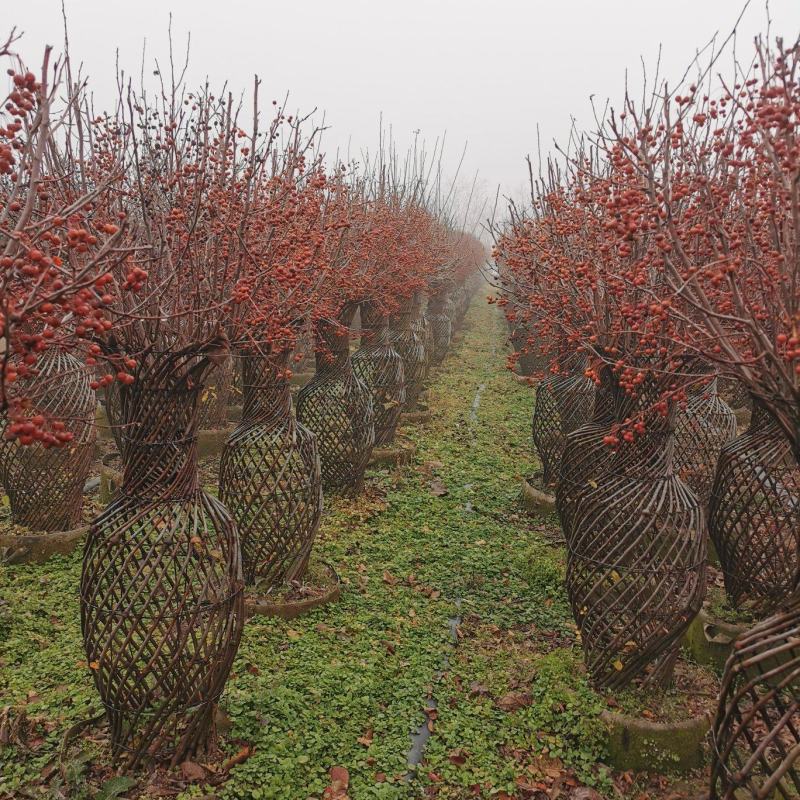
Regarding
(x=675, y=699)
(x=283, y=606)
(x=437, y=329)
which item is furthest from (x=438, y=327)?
(x=675, y=699)

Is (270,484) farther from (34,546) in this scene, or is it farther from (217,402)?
(217,402)

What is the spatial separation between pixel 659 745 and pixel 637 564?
1.15 metres

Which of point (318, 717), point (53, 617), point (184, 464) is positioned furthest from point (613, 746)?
point (53, 617)

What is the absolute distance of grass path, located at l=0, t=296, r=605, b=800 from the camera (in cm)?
456

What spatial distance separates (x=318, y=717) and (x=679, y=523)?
289 centimetres

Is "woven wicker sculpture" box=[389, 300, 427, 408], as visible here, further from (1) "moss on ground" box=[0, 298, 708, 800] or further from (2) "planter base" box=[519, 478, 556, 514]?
(1) "moss on ground" box=[0, 298, 708, 800]

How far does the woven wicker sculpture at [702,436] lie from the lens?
7.85 meters

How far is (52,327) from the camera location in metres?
2.55

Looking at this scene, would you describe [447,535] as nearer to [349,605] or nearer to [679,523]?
[349,605]

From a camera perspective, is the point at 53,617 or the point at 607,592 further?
the point at 53,617

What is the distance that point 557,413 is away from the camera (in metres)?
9.48

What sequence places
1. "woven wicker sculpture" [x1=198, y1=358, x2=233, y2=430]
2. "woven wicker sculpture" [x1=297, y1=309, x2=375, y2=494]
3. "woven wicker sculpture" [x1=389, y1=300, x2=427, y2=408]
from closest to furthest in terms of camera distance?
"woven wicker sculpture" [x1=297, y1=309, x2=375, y2=494] → "woven wicker sculpture" [x1=198, y1=358, x2=233, y2=430] → "woven wicker sculpture" [x1=389, y1=300, x2=427, y2=408]

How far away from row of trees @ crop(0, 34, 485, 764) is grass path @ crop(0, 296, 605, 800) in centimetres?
54

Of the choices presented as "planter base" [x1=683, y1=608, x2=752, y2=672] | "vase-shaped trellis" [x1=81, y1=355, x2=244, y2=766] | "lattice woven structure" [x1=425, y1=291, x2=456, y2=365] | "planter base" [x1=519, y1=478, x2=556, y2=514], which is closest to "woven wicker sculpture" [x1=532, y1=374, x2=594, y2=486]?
"planter base" [x1=519, y1=478, x2=556, y2=514]
